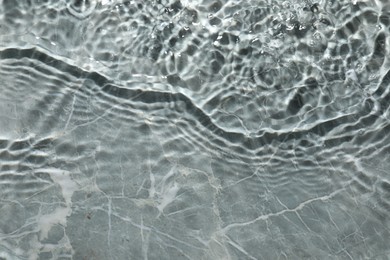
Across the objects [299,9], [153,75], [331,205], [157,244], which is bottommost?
[157,244]

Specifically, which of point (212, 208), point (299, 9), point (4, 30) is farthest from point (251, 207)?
point (4, 30)

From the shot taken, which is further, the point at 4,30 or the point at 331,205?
the point at 4,30

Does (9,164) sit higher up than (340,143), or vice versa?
(340,143)

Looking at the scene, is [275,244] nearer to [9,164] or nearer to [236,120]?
[236,120]

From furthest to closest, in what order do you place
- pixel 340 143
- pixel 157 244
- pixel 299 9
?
pixel 299 9, pixel 340 143, pixel 157 244

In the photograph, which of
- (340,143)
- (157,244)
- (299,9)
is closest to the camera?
(157,244)

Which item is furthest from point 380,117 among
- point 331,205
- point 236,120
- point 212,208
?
point 212,208
